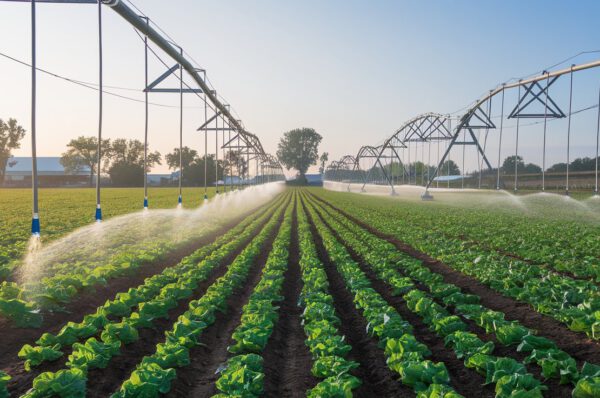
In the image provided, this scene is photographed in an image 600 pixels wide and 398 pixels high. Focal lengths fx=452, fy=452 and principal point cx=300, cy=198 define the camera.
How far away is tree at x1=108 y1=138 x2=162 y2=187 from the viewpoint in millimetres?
109812

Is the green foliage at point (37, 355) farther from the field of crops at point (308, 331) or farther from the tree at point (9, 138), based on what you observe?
the tree at point (9, 138)

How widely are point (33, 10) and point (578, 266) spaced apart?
15487 millimetres

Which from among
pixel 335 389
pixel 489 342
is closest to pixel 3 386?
pixel 335 389

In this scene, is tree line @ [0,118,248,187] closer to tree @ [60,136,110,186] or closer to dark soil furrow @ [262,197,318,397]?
tree @ [60,136,110,186]

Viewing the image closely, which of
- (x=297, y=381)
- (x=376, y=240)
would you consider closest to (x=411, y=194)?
(x=376, y=240)

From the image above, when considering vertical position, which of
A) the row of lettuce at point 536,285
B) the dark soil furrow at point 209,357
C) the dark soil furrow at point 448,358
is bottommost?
the dark soil furrow at point 209,357

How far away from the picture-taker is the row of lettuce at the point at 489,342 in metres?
4.53

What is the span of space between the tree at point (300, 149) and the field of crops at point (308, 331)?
6889 inches

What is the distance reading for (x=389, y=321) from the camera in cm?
669

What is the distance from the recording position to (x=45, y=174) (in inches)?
4656

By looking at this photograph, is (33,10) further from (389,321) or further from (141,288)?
(389,321)

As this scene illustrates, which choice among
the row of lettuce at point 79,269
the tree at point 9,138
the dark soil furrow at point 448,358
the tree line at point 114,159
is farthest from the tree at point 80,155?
the dark soil furrow at point 448,358

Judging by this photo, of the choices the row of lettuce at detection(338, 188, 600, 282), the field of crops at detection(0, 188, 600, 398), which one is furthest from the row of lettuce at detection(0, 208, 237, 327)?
the row of lettuce at detection(338, 188, 600, 282)

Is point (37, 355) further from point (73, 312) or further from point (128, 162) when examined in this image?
point (128, 162)
